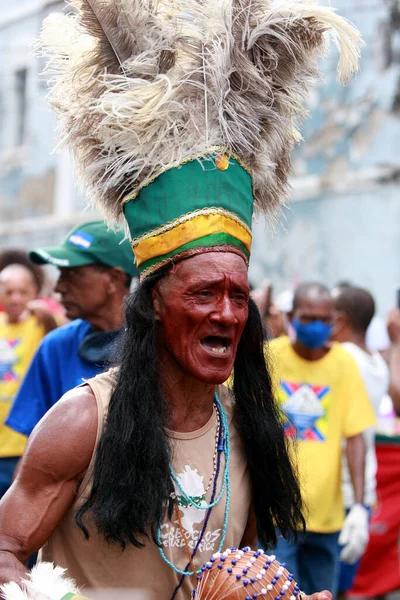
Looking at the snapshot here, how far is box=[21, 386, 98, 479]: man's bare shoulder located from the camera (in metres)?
2.74

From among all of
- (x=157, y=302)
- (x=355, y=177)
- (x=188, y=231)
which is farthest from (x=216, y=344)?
(x=355, y=177)

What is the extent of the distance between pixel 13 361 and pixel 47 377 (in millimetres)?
2359

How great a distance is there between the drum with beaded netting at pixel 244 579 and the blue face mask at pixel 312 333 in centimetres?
379

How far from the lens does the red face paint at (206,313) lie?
9.60ft

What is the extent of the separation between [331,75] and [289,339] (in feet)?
25.4

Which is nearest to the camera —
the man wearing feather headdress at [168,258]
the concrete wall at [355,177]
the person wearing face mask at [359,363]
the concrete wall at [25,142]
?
the man wearing feather headdress at [168,258]

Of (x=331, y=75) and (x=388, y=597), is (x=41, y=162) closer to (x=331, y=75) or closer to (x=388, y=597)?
(x=331, y=75)

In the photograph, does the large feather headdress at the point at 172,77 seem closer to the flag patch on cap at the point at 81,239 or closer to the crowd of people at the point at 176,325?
the crowd of people at the point at 176,325

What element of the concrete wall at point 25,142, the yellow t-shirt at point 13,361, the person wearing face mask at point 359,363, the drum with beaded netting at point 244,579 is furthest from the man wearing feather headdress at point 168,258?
the concrete wall at point 25,142

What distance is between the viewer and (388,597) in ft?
26.9

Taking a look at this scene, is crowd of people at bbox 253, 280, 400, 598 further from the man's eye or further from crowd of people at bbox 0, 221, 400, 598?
the man's eye

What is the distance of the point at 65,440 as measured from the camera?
2770 millimetres

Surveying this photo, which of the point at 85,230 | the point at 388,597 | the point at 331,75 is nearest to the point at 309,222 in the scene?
the point at 331,75

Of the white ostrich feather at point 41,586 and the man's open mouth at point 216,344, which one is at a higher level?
the man's open mouth at point 216,344
